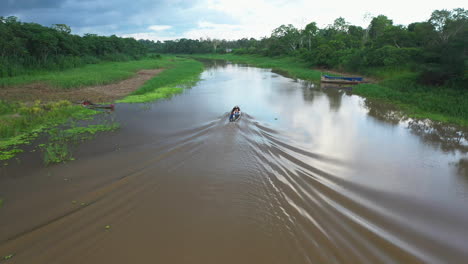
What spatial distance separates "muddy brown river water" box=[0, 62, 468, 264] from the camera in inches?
153

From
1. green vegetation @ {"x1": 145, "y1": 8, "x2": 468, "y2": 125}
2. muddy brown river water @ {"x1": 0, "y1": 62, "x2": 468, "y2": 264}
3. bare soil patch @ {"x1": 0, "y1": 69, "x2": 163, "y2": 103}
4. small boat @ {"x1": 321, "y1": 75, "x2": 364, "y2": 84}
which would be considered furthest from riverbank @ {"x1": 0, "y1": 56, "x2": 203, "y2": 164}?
green vegetation @ {"x1": 145, "y1": 8, "x2": 468, "y2": 125}

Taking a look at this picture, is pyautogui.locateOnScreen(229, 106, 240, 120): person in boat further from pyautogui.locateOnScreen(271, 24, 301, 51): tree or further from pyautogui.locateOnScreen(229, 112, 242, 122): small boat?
pyautogui.locateOnScreen(271, 24, 301, 51): tree

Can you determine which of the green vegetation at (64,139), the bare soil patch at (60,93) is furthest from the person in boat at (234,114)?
the bare soil patch at (60,93)

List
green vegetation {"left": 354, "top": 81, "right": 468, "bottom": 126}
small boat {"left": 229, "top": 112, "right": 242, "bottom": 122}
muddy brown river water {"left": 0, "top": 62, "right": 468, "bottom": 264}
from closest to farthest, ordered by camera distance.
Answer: muddy brown river water {"left": 0, "top": 62, "right": 468, "bottom": 264}
small boat {"left": 229, "top": 112, "right": 242, "bottom": 122}
green vegetation {"left": 354, "top": 81, "right": 468, "bottom": 126}

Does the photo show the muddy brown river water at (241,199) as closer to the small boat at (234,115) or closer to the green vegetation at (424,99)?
the small boat at (234,115)

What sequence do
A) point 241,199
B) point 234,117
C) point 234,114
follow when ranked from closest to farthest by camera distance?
point 241,199 → point 234,117 → point 234,114

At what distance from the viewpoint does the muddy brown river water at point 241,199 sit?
3.90 m

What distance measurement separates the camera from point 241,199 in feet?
17.2

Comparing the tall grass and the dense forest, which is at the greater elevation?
the dense forest

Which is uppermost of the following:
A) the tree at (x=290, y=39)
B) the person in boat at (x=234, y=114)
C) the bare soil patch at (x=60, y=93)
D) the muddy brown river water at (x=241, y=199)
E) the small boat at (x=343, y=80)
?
the tree at (x=290, y=39)

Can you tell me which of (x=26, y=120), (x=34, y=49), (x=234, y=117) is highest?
(x=34, y=49)

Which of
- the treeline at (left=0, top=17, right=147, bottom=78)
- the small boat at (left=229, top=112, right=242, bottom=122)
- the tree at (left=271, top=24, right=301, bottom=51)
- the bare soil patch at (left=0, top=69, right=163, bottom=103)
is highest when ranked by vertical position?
the tree at (left=271, top=24, right=301, bottom=51)

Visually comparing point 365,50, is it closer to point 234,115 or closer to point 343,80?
point 343,80

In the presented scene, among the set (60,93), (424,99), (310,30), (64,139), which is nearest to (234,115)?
(64,139)
